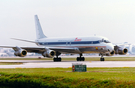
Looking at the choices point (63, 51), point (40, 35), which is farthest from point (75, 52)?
point (40, 35)

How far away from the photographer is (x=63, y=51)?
59.1m

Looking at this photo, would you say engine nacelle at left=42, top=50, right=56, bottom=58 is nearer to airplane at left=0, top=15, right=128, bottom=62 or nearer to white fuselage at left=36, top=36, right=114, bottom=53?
airplane at left=0, top=15, right=128, bottom=62

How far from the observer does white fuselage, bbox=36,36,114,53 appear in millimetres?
54781

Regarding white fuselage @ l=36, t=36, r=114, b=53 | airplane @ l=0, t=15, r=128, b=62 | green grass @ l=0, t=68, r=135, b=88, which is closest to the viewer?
green grass @ l=0, t=68, r=135, b=88

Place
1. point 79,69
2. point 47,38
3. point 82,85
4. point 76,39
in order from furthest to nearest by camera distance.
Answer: point 47,38 < point 76,39 < point 79,69 < point 82,85

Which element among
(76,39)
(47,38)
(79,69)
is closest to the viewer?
(79,69)

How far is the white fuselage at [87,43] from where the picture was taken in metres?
54.8

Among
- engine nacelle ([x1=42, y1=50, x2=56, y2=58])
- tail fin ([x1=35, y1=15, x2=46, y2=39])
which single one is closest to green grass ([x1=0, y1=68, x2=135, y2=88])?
engine nacelle ([x1=42, y1=50, x2=56, y2=58])

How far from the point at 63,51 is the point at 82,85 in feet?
124

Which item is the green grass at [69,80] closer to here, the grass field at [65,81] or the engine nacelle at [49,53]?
the grass field at [65,81]

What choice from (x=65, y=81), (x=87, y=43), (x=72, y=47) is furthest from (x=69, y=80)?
(x=72, y=47)

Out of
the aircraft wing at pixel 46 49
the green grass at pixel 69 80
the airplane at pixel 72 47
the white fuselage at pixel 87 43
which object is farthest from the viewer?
the white fuselage at pixel 87 43

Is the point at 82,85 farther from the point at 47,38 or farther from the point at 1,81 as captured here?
the point at 47,38

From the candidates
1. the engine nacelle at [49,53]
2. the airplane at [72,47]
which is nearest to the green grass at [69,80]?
the airplane at [72,47]
